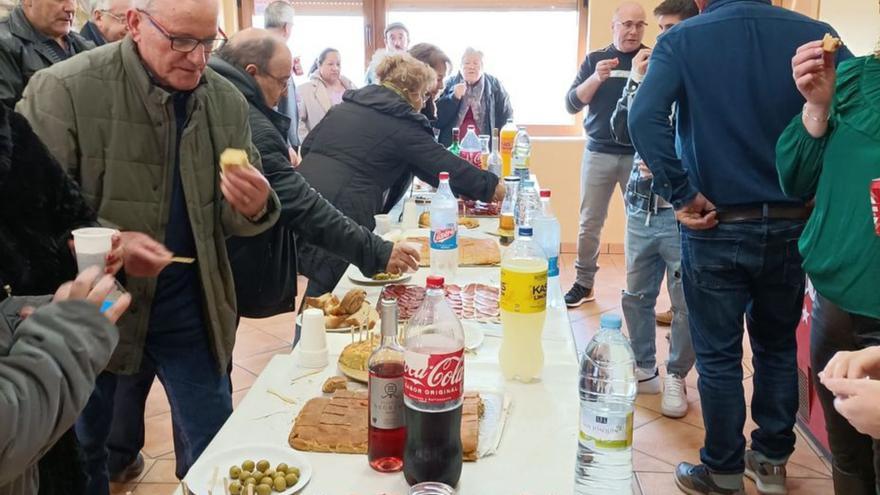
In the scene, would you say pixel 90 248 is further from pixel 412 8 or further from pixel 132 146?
pixel 412 8

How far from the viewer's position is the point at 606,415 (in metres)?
1.14

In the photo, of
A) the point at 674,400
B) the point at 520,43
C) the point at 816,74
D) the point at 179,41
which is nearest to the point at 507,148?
the point at 674,400

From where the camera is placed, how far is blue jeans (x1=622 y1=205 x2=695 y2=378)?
9.96 ft

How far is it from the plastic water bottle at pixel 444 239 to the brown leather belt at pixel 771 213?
0.84m

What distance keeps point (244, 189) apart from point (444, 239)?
2.31 feet

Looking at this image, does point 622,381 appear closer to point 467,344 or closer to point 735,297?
point 467,344

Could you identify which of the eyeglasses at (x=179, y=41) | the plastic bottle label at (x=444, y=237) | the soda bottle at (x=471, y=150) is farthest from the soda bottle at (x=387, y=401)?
the soda bottle at (x=471, y=150)

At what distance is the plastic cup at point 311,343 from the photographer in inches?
64.1

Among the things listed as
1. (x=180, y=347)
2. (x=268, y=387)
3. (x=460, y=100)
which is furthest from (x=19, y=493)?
(x=460, y=100)

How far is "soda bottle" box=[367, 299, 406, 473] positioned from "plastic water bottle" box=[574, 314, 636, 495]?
0.97 feet

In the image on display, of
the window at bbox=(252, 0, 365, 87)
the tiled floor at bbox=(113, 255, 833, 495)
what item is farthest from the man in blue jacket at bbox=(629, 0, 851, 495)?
the window at bbox=(252, 0, 365, 87)

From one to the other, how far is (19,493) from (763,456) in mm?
2223

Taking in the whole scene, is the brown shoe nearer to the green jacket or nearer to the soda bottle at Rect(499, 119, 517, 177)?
the soda bottle at Rect(499, 119, 517, 177)

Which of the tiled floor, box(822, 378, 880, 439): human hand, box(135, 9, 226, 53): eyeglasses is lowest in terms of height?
the tiled floor
